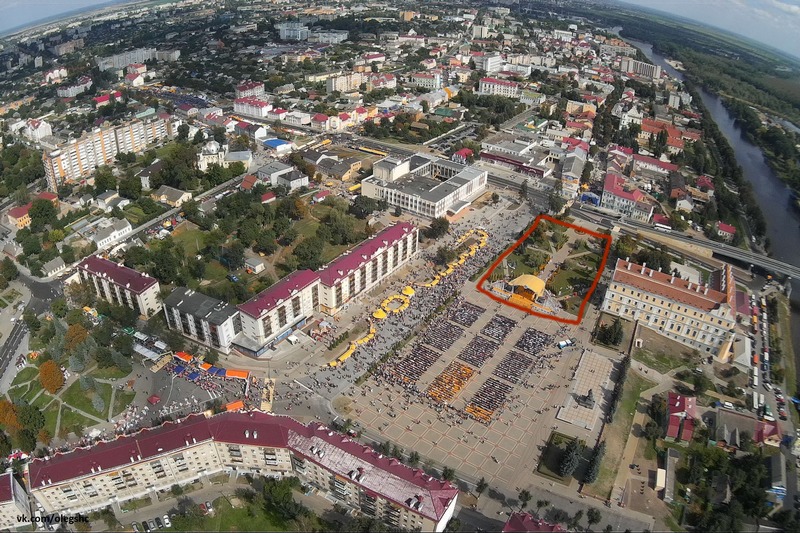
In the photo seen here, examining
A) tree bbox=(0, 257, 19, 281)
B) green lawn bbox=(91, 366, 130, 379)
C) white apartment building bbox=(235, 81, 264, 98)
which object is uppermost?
white apartment building bbox=(235, 81, 264, 98)

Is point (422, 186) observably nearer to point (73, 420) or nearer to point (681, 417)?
point (681, 417)

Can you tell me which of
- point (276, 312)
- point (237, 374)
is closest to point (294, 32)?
point (276, 312)

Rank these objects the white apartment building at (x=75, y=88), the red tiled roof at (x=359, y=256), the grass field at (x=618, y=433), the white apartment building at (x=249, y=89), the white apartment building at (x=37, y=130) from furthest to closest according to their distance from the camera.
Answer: the white apartment building at (x=75, y=88), the white apartment building at (x=249, y=89), the white apartment building at (x=37, y=130), the red tiled roof at (x=359, y=256), the grass field at (x=618, y=433)

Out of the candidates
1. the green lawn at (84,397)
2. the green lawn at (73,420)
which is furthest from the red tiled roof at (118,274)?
the green lawn at (73,420)

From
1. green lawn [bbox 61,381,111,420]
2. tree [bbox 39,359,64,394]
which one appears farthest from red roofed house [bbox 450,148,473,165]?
Answer: tree [bbox 39,359,64,394]

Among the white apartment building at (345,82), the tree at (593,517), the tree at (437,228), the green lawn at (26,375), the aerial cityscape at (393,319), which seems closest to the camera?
the tree at (593,517)

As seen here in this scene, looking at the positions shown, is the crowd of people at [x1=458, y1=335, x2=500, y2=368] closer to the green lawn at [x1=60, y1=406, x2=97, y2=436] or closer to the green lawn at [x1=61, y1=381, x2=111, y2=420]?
the green lawn at [x1=61, y1=381, x2=111, y2=420]

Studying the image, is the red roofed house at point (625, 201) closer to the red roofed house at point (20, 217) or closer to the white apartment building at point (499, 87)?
the white apartment building at point (499, 87)
